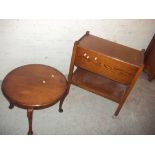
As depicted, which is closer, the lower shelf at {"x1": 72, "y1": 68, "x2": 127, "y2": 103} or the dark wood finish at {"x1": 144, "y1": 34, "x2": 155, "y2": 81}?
the lower shelf at {"x1": 72, "y1": 68, "x2": 127, "y2": 103}

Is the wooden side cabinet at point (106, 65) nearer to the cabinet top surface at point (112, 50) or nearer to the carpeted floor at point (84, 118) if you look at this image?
the cabinet top surface at point (112, 50)

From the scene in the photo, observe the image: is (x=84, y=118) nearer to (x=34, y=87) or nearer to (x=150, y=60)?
(x=34, y=87)

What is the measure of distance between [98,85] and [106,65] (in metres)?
0.37

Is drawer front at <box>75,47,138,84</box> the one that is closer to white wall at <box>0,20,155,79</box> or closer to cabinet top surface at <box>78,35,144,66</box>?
cabinet top surface at <box>78,35,144,66</box>

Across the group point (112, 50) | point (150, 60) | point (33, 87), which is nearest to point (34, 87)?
point (33, 87)

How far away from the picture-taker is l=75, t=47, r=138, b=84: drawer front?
1.61 metres

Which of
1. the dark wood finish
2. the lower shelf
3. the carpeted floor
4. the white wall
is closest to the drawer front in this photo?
the lower shelf

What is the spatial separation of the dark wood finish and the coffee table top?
4.91 ft

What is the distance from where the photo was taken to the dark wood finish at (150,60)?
2.65 metres

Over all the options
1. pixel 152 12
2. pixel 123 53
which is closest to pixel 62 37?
pixel 123 53

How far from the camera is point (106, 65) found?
1.67m

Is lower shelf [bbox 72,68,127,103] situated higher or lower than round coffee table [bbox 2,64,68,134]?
lower

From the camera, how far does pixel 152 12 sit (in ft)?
2.30
